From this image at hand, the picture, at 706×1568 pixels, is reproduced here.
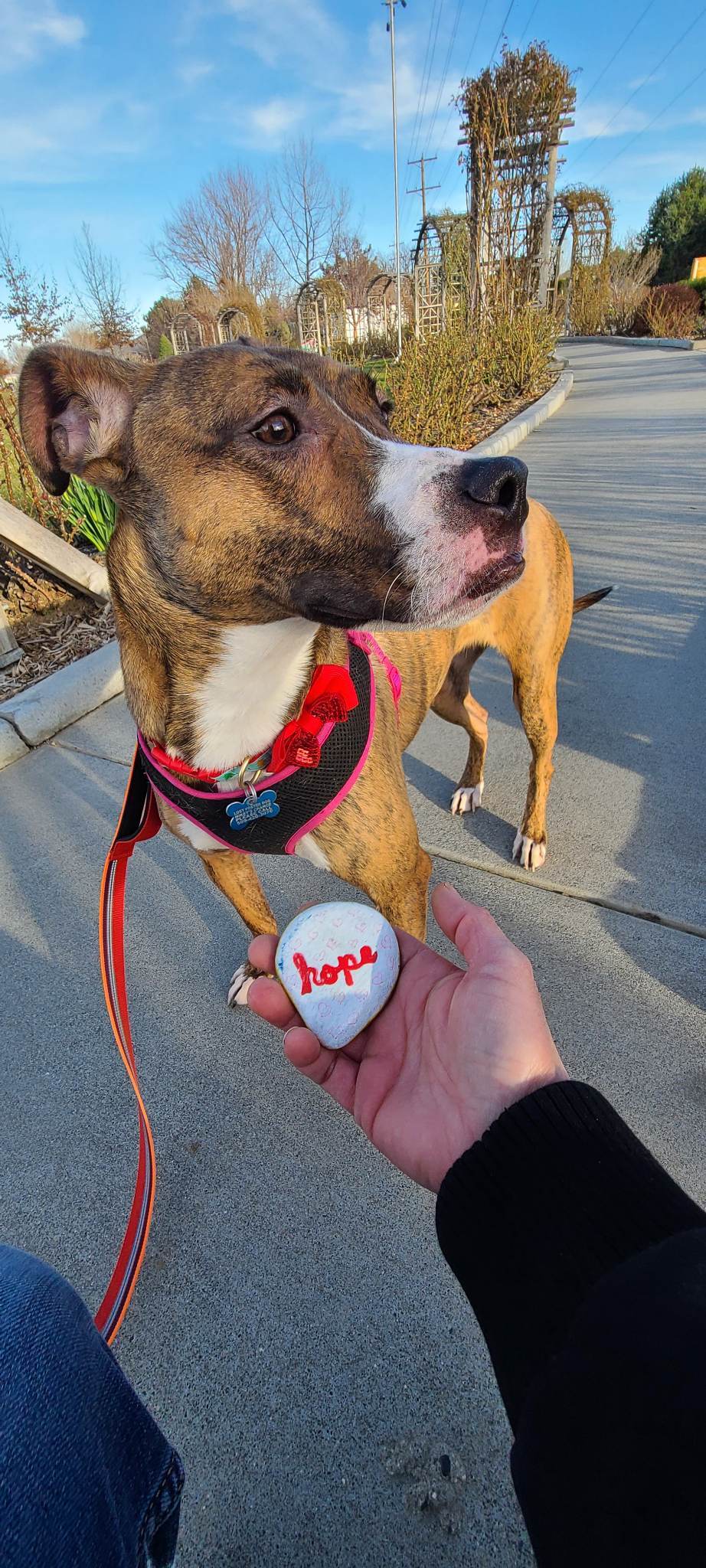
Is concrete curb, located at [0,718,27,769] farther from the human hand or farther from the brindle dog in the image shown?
the human hand

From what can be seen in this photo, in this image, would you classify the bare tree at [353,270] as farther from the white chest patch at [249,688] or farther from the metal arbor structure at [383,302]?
the white chest patch at [249,688]

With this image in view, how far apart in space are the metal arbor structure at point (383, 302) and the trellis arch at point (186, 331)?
476cm

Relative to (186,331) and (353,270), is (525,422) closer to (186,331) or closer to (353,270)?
(186,331)

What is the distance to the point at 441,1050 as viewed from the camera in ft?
4.87

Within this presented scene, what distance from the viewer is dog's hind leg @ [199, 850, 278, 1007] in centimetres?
224

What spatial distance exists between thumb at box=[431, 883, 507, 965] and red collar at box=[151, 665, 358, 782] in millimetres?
477

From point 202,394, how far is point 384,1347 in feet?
Answer: 6.92

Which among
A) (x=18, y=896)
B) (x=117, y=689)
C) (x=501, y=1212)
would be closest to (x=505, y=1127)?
(x=501, y=1212)

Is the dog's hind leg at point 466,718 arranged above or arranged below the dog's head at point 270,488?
below

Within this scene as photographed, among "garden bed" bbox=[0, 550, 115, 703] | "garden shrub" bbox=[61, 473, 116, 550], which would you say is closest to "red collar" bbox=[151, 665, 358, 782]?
"garden bed" bbox=[0, 550, 115, 703]

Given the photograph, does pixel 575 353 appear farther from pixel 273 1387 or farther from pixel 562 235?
pixel 273 1387

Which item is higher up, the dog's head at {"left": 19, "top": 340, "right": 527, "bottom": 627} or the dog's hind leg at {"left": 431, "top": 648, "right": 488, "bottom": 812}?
the dog's head at {"left": 19, "top": 340, "right": 527, "bottom": 627}

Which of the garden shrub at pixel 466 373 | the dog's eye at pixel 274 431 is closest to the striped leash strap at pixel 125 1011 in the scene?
the dog's eye at pixel 274 431

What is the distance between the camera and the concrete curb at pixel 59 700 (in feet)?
13.2
